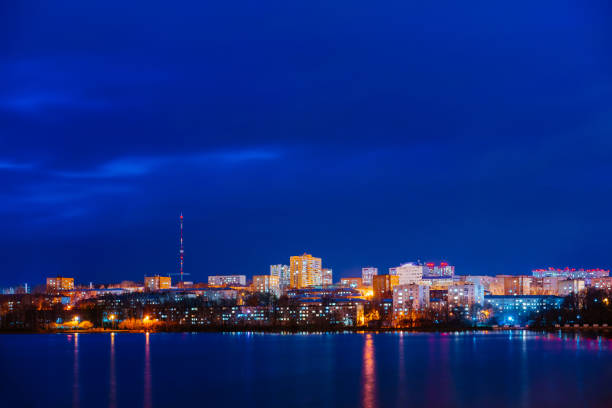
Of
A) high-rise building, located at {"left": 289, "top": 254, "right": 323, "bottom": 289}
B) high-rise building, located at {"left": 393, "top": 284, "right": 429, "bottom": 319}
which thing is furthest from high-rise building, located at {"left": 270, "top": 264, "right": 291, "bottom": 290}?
high-rise building, located at {"left": 393, "top": 284, "right": 429, "bottom": 319}

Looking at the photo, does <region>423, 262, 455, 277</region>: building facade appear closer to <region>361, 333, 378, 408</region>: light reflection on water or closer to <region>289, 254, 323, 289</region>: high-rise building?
<region>289, 254, 323, 289</region>: high-rise building

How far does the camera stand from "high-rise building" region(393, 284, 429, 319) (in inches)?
3278

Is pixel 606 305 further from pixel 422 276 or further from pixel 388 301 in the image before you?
pixel 422 276

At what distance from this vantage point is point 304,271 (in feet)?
478

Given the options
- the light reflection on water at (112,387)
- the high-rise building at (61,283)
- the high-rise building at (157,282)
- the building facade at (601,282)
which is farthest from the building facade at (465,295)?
the high-rise building at (61,283)

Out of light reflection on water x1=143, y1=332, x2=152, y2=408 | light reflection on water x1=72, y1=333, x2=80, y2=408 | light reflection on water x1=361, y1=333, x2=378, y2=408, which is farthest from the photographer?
light reflection on water x1=72, y1=333, x2=80, y2=408

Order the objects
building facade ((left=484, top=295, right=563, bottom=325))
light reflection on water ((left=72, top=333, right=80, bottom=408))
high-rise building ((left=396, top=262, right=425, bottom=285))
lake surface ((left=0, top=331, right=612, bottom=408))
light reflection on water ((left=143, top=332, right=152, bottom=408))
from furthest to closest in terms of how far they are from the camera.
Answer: high-rise building ((left=396, top=262, right=425, bottom=285)) → building facade ((left=484, top=295, right=563, bottom=325)) → light reflection on water ((left=72, top=333, right=80, bottom=408)) → lake surface ((left=0, top=331, right=612, bottom=408)) → light reflection on water ((left=143, top=332, right=152, bottom=408))

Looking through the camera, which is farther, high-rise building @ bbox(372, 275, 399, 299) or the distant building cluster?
high-rise building @ bbox(372, 275, 399, 299)

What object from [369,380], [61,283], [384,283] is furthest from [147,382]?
[61,283]

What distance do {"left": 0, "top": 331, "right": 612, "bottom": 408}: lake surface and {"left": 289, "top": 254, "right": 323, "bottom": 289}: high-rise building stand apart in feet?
320

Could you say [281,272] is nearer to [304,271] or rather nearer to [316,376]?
[304,271]

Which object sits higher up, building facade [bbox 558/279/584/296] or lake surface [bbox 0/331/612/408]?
building facade [bbox 558/279/584/296]

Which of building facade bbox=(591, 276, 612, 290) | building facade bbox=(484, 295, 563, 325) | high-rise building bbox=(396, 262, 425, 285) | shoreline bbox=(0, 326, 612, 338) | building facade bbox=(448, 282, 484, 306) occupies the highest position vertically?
high-rise building bbox=(396, 262, 425, 285)

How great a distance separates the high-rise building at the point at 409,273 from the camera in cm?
12000
